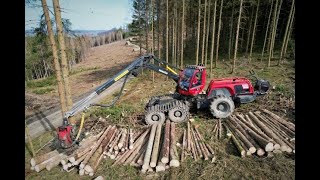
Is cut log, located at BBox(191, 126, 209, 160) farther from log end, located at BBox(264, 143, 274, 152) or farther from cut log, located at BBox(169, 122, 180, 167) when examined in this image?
log end, located at BBox(264, 143, 274, 152)

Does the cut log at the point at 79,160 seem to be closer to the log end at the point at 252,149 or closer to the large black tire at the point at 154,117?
the large black tire at the point at 154,117

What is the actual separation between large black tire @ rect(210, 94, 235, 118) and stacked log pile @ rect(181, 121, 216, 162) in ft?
5.27

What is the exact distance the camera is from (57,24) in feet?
33.7

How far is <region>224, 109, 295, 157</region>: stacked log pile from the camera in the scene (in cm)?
870

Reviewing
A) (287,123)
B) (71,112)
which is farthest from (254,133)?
(71,112)

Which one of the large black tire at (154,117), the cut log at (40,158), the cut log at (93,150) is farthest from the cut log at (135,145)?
the cut log at (40,158)

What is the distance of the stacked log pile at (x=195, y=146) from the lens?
9.14m

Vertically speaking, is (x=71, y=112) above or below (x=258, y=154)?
above

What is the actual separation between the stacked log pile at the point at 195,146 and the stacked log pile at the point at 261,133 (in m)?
1.16

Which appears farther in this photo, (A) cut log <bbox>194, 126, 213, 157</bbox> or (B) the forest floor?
(A) cut log <bbox>194, 126, 213, 157</bbox>

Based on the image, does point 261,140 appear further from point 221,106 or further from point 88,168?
point 88,168

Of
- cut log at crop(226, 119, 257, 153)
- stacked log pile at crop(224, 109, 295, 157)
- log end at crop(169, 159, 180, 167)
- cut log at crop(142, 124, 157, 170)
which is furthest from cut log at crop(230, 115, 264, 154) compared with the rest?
cut log at crop(142, 124, 157, 170)
